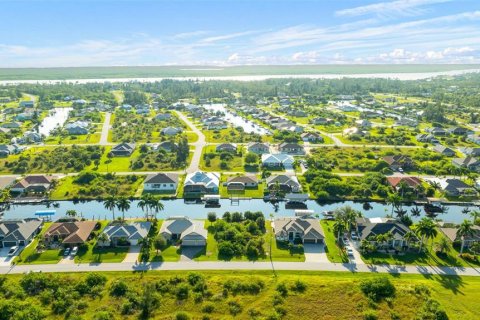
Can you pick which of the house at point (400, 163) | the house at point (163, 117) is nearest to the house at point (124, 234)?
the house at point (400, 163)

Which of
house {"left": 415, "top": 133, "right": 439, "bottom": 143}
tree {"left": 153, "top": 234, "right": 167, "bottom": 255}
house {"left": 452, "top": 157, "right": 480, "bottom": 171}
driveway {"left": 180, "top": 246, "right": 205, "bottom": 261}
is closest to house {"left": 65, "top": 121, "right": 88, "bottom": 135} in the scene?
tree {"left": 153, "top": 234, "right": 167, "bottom": 255}

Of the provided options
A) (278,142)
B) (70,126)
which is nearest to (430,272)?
(278,142)

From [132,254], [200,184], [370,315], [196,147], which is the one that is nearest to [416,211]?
[370,315]

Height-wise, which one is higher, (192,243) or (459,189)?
(459,189)

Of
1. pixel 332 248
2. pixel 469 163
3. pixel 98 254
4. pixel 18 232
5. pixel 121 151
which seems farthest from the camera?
pixel 121 151

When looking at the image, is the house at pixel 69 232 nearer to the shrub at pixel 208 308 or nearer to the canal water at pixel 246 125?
the shrub at pixel 208 308

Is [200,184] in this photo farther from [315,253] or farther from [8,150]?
[8,150]

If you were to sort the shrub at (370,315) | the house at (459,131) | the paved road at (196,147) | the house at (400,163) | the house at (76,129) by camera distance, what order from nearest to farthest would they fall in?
the shrub at (370,315) < the house at (400,163) < the paved road at (196,147) < the house at (459,131) < the house at (76,129)
